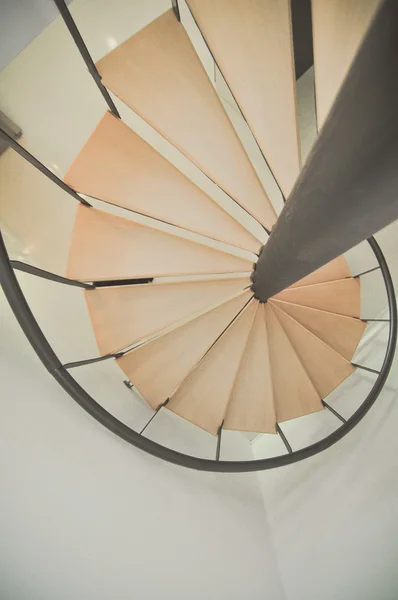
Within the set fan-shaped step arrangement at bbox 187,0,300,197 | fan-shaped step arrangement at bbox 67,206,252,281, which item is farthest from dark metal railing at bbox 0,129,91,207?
fan-shaped step arrangement at bbox 187,0,300,197

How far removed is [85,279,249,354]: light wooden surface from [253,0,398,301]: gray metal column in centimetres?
93

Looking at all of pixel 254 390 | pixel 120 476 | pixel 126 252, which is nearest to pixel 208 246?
pixel 126 252

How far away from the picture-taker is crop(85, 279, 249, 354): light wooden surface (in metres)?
1.62

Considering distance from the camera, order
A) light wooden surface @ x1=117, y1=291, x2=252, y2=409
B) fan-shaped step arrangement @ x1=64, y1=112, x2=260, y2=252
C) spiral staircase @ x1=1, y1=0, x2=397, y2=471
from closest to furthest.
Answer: spiral staircase @ x1=1, y1=0, x2=397, y2=471 → fan-shaped step arrangement @ x1=64, y1=112, x2=260, y2=252 → light wooden surface @ x1=117, y1=291, x2=252, y2=409

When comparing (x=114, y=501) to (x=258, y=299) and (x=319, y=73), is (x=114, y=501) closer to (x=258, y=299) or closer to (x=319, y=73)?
(x=258, y=299)

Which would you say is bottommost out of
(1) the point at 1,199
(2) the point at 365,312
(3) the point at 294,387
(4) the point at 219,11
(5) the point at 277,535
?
(5) the point at 277,535

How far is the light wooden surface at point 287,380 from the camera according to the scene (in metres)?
1.95

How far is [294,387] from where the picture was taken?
77.1 inches

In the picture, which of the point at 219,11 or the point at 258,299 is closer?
the point at 219,11

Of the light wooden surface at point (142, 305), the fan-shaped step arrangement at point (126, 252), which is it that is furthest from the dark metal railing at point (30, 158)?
the light wooden surface at point (142, 305)

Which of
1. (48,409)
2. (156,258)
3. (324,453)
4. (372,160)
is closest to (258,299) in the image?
(156,258)

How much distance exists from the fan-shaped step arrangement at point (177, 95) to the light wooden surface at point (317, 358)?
0.88m

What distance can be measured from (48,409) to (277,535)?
1459 millimetres

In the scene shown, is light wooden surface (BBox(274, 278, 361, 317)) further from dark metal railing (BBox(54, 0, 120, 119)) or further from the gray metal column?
dark metal railing (BBox(54, 0, 120, 119))
